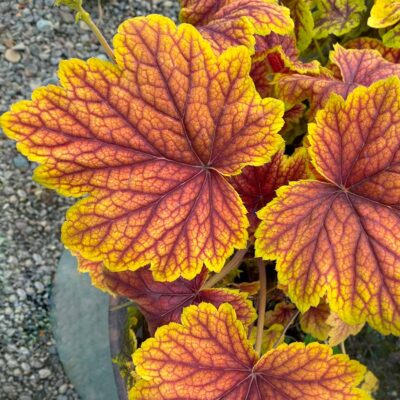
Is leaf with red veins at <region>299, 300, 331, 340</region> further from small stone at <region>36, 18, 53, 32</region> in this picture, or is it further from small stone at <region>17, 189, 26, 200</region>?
small stone at <region>36, 18, 53, 32</region>

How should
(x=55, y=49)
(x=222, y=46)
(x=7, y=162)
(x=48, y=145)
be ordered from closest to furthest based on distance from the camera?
(x=48, y=145) < (x=222, y=46) < (x=7, y=162) < (x=55, y=49)

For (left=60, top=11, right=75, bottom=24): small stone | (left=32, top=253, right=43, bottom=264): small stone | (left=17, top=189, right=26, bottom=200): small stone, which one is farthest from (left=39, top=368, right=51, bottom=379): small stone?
(left=60, top=11, right=75, bottom=24): small stone

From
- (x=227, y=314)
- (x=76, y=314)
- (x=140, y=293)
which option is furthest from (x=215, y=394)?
(x=76, y=314)

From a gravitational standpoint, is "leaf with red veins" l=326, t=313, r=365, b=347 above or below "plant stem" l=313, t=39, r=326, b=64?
below

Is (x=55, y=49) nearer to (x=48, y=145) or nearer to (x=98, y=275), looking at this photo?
(x=98, y=275)

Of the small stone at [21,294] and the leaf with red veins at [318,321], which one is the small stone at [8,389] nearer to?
the small stone at [21,294]

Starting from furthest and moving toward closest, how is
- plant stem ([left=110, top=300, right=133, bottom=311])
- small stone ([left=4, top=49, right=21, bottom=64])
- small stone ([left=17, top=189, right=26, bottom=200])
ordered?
small stone ([left=4, top=49, right=21, bottom=64])
small stone ([left=17, top=189, right=26, bottom=200])
plant stem ([left=110, top=300, right=133, bottom=311])
